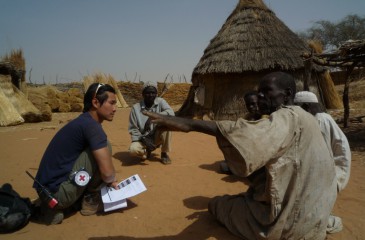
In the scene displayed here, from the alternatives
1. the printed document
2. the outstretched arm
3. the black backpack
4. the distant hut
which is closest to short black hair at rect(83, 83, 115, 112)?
the printed document

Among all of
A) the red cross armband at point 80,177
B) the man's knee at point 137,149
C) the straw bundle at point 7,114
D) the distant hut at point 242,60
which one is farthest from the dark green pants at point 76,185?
the straw bundle at point 7,114

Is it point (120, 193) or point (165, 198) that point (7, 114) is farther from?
point (120, 193)

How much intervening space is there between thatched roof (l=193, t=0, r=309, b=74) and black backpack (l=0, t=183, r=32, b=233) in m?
7.46

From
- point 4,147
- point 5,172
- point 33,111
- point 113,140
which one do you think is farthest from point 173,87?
point 5,172

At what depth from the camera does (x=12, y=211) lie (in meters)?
2.68

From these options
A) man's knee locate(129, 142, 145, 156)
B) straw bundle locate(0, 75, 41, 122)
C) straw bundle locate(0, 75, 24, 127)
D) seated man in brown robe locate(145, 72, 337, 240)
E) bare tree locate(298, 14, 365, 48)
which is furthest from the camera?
bare tree locate(298, 14, 365, 48)

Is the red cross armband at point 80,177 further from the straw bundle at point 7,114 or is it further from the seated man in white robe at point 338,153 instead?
the straw bundle at point 7,114

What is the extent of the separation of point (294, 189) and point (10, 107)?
9.87 meters

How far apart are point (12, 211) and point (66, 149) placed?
2.31 ft

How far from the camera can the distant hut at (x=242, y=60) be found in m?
9.22

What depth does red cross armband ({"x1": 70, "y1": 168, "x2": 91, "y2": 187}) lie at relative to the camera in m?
2.80

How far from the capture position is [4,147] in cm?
600

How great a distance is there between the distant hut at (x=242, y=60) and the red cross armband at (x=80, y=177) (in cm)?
709

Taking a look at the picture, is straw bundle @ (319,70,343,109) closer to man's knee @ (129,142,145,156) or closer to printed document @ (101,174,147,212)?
man's knee @ (129,142,145,156)
